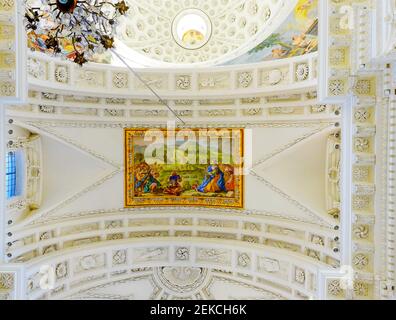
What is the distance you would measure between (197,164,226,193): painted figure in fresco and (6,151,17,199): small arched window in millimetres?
5589

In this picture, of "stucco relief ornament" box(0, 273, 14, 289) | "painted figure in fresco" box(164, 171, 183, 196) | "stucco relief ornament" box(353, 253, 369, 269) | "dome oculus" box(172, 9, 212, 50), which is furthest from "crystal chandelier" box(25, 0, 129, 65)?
"stucco relief ornament" box(353, 253, 369, 269)

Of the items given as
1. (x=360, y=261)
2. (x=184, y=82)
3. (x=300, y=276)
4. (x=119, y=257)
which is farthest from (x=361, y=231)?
(x=119, y=257)

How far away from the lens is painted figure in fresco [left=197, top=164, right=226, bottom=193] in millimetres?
11906

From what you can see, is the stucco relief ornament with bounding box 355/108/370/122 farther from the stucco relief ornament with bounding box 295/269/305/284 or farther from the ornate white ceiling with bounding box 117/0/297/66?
the ornate white ceiling with bounding box 117/0/297/66

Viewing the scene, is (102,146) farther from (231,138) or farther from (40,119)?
(231,138)

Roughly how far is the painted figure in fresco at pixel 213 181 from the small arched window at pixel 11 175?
5589 millimetres

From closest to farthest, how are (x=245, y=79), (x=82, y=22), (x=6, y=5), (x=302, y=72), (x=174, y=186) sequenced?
(x=82, y=22)
(x=6, y=5)
(x=302, y=72)
(x=245, y=79)
(x=174, y=186)

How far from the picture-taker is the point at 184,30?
42.1 feet

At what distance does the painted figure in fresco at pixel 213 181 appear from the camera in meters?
11.9

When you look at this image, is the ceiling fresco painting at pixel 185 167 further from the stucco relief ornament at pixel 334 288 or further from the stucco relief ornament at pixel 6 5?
the stucco relief ornament at pixel 6 5

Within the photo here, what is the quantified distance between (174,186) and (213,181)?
1297 millimetres

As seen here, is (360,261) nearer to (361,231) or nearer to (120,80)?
(361,231)

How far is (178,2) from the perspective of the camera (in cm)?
1268

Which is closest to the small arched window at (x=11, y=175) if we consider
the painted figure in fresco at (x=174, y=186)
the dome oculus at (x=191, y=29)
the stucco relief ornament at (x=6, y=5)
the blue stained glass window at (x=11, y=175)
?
the blue stained glass window at (x=11, y=175)
